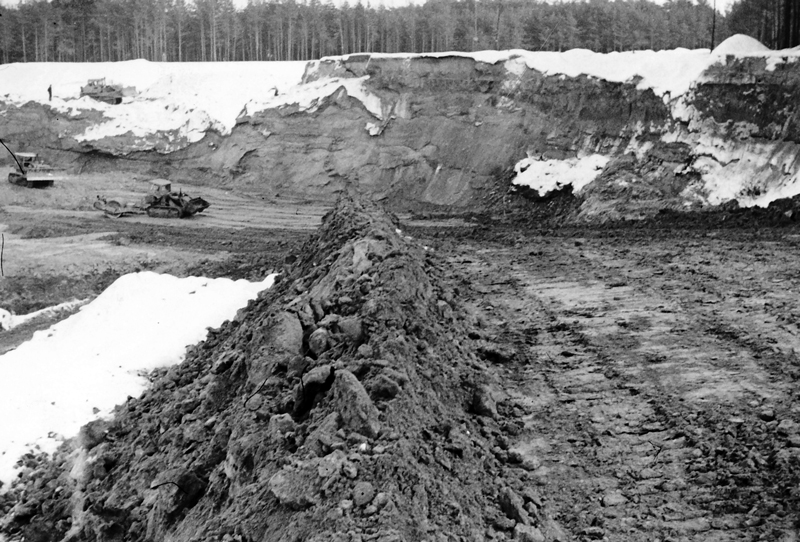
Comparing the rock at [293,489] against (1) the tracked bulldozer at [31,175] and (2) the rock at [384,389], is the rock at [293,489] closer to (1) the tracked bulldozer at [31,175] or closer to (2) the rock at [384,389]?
(2) the rock at [384,389]

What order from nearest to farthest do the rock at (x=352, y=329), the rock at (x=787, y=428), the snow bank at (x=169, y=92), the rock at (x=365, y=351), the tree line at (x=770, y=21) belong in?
1. the rock at (x=365, y=351)
2. the rock at (x=787, y=428)
3. the rock at (x=352, y=329)
4. the tree line at (x=770, y=21)
5. the snow bank at (x=169, y=92)

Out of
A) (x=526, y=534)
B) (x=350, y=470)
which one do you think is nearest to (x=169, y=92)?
(x=350, y=470)

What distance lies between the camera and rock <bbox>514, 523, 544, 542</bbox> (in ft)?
17.6

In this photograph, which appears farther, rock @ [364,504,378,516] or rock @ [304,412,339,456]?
rock @ [304,412,339,456]

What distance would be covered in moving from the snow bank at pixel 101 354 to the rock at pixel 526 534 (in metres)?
6.86

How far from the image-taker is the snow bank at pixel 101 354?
10.5 meters

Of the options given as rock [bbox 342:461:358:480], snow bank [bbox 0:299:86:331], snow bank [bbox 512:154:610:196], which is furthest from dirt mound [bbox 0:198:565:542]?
snow bank [bbox 512:154:610:196]

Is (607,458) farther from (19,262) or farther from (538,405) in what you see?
(19,262)

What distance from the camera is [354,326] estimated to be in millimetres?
7316

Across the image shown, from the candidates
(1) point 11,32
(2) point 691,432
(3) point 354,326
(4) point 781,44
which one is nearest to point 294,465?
(3) point 354,326

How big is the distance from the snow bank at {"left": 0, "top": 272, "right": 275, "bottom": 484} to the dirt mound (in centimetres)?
74

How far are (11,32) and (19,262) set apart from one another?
46.2 m

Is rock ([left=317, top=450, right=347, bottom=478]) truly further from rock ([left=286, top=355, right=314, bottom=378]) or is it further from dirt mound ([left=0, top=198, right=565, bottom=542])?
rock ([left=286, top=355, right=314, bottom=378])

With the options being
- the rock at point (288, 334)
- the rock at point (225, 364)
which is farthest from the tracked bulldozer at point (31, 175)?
the rock at point (288, 334)
